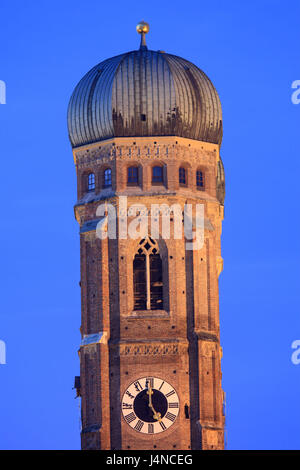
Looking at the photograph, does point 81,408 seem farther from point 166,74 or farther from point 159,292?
point 166,74

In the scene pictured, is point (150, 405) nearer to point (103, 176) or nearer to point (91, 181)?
point (103, 176)

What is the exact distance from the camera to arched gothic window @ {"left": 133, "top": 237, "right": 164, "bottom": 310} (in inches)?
5079

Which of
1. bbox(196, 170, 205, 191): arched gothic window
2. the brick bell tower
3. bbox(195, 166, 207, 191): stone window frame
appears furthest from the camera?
bbox(196, 170, 205, 191): arched gothic window

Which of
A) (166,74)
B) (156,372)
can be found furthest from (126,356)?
(166,74)

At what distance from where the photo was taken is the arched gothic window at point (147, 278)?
423 feet

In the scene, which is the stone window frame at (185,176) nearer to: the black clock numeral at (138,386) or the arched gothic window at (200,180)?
the arched gothic window at (200,180)

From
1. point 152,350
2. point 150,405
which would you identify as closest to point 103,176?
point 152,350

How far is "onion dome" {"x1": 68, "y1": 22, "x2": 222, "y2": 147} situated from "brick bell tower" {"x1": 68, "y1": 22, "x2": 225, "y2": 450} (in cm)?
4

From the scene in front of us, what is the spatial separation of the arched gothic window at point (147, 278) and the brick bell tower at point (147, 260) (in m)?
0.04

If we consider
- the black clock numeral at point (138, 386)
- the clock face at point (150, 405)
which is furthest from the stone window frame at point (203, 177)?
the black clock numeral at point (138, 386)

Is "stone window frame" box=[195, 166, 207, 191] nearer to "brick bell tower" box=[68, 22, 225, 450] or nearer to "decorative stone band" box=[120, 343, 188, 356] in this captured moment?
"brick bell tower" box=[68, 22, 225, 450]

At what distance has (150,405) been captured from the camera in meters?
127

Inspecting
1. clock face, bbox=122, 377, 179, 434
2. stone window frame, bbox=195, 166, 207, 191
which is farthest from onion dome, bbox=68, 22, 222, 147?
clock face, bbox=122, 377, 179, 434

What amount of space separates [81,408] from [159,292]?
19.3ft
